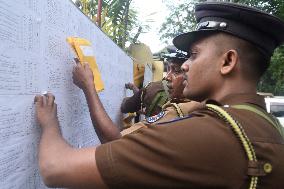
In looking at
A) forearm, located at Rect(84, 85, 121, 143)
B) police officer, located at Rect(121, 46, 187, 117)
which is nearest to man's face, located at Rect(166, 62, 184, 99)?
police officer, located at Rect(121, 46, 187, 117)

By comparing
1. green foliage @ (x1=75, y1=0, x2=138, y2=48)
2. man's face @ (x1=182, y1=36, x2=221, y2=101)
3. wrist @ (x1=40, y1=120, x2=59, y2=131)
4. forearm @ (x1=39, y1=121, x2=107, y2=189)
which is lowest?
forearm @ (x1=39, y1=121, x2=107, y2=189)

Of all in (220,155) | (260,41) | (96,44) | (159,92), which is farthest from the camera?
(159,92)

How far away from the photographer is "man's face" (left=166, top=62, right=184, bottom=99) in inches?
116

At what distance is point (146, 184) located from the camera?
3.83 ft

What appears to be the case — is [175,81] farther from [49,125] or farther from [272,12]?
[272,12]

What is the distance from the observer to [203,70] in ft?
5.07

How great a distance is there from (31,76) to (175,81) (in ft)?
5.77

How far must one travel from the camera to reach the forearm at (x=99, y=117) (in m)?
1.99

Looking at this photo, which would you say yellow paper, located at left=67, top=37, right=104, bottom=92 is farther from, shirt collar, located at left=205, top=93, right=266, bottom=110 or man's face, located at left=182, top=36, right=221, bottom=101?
shirt collar, located at left=205, top=93, right=266, bottom=110

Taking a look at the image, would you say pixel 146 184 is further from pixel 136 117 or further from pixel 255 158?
pixel 136 117

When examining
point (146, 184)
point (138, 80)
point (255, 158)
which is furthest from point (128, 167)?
point (138, 80)

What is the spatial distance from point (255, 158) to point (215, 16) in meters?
0.62

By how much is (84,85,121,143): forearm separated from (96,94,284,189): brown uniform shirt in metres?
0.82

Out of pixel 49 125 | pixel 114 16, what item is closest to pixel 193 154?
pixel 49 125
